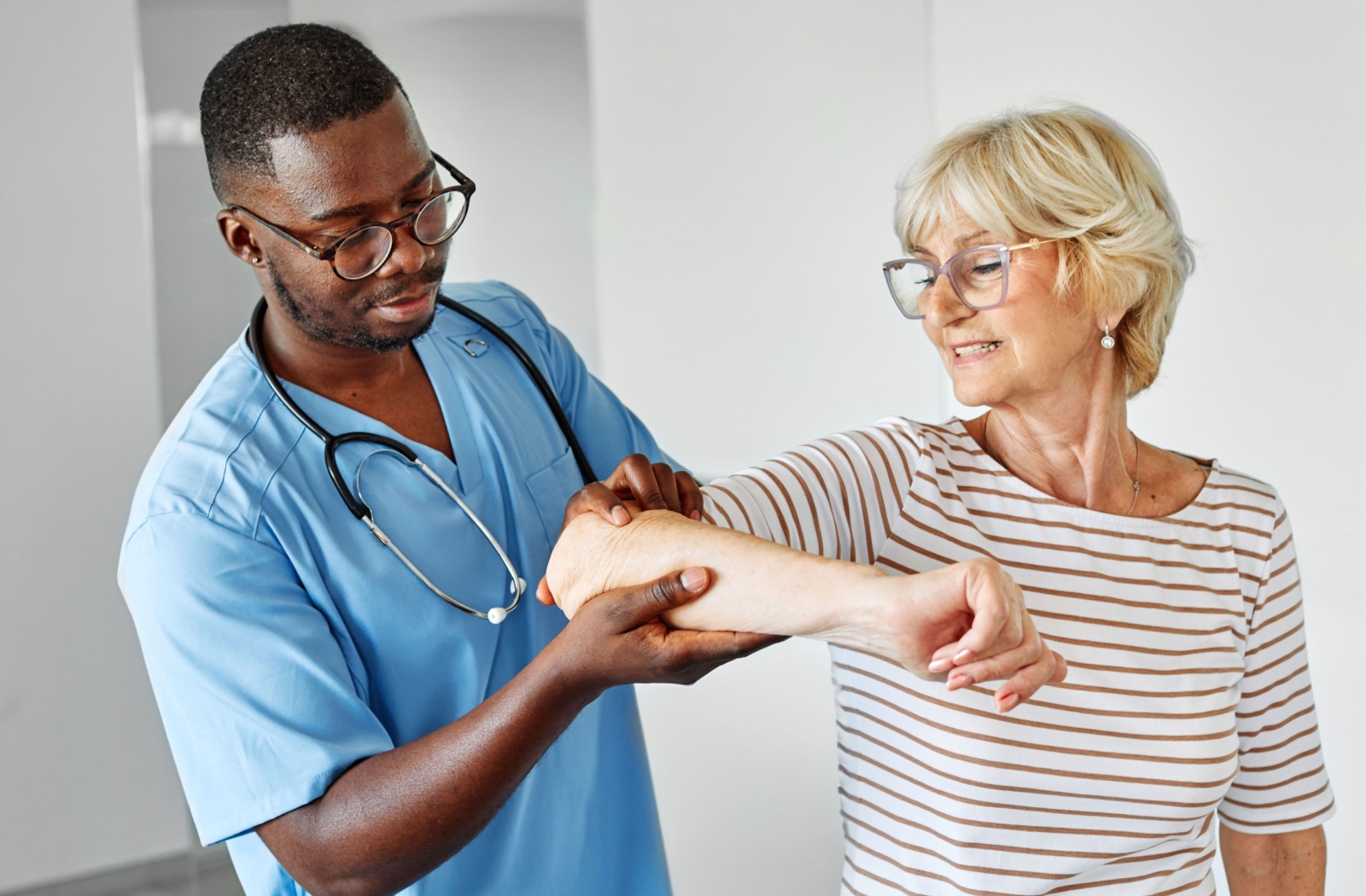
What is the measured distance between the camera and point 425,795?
97 centimetres

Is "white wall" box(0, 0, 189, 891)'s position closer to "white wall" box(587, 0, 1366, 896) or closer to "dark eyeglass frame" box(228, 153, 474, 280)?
"white wall" box(587, 0, 1366, 896)

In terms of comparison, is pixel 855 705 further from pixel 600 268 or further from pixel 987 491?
pixel 600 268

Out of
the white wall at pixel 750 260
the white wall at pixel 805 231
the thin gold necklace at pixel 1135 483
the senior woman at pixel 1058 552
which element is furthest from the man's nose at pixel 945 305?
the white wall at pixel 750 260

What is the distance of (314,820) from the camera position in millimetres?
1030

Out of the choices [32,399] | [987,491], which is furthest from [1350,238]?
[32,399]

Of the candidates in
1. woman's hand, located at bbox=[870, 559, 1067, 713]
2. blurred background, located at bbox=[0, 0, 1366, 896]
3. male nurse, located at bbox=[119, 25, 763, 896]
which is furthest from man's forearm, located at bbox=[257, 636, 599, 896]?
blurred background, located at bbox=[0, 0, 1366, 896]

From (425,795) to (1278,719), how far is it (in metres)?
0.92

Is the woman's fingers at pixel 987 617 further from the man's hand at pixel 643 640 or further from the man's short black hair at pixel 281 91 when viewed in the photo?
the man's short black hair at pixel 281 91

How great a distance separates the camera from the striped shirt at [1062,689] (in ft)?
3.63

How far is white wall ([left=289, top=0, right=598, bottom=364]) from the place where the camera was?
108 inches

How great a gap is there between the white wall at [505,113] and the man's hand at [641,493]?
6.05ft

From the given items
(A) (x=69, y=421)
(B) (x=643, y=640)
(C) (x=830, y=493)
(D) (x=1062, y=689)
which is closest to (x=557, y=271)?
(A) (x=69, y=421)

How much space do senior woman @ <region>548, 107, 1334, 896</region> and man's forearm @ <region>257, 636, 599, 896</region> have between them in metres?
0.23

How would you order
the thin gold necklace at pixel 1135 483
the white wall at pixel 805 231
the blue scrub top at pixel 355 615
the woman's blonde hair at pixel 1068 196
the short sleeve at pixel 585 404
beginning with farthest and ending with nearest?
the white wall at pixel 805 231 < the short sleeve at pixel 585 404 < the thin gold necklace at pixel 1135 483 < the woman's blonde hair at pixel 1068 196 < the blue scrub top at pixel 355 615
